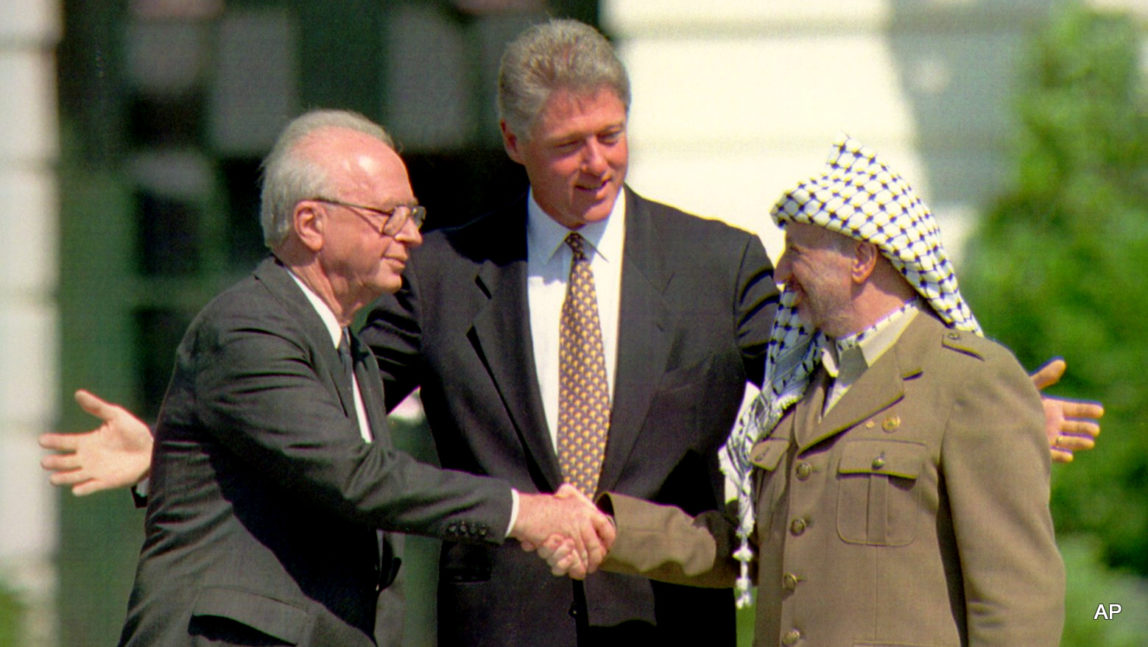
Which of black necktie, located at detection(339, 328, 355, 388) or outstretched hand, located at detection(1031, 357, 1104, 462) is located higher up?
black necktie, located at detection(339, 328, 355, 388)

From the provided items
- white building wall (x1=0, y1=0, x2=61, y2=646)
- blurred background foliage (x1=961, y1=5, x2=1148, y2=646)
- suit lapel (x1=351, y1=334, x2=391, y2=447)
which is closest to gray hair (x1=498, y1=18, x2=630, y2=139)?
suit lapel (x1=351, y1=334, x2=391, y2=447)

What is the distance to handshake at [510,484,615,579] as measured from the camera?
113 inches

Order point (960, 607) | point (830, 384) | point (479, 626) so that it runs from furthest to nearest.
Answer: point (479, 626)
point (830, 384)
point (960, 607)

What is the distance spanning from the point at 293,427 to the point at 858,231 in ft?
3.53

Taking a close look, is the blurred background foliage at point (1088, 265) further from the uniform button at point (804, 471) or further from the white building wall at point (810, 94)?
the uniform button at point (804, 471)

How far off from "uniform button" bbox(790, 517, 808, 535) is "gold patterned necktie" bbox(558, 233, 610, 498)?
60 centimetres

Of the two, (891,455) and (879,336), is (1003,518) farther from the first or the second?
(879,336)

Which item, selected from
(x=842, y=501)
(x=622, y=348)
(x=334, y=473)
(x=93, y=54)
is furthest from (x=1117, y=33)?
(x=93, y=54)

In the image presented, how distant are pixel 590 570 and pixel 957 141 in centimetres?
262

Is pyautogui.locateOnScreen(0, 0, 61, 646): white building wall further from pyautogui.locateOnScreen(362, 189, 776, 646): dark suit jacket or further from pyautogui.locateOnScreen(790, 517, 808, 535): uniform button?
pyautogui.locateOnScreen(790, 517, 808, 535): uniform button

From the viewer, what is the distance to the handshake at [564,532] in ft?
9.41

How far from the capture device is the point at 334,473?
2650mm

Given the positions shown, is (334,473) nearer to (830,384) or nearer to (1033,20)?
(830,384)

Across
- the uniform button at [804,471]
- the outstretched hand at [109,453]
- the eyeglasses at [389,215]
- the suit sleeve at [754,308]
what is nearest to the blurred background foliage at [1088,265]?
the suit sleeve at [754,308]
